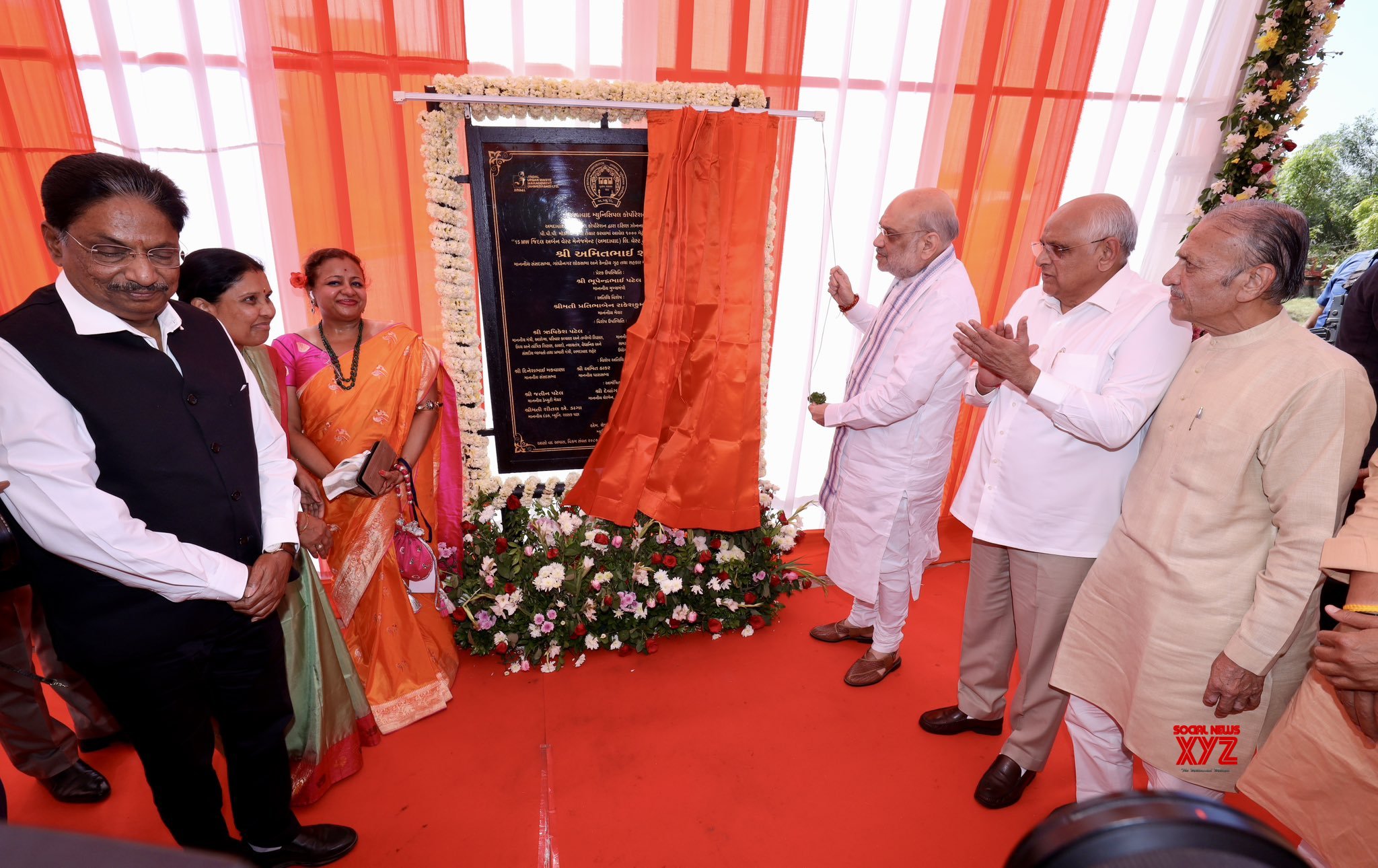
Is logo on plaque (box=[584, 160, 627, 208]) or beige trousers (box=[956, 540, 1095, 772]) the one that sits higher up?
logo on plaque (box=[584, 160, 627, 208])

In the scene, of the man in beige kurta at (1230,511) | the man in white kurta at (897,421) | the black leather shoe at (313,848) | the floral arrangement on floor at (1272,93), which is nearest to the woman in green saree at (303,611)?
the black leather shoe at (313,848)

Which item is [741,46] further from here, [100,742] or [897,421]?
[100,742]

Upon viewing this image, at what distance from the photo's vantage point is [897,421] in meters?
2.69

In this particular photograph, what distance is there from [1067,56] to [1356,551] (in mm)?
3308

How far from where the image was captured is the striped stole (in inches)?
104

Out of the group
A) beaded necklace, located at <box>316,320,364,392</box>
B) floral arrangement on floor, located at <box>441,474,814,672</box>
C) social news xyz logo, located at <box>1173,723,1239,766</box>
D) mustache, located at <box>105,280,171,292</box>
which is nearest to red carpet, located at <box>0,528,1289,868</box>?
floral arrangement on floor, located at <box>441,474,814,672</box>

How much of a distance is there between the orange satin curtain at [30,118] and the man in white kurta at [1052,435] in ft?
12.1

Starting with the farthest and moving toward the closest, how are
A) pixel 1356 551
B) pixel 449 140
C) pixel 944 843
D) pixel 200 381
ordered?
pixel 449 140 → pixel 944 843 → pixel 200 381 → pixel 1356 551

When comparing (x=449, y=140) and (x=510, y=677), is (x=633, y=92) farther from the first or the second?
(x=510, y=677)

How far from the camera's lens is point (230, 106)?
2848 millimetres

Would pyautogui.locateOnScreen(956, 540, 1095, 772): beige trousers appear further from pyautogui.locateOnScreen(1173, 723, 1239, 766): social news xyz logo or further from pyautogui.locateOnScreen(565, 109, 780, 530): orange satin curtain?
pyautogui.locateOnScreen(565, 109, 780, 530): orange satin curtain

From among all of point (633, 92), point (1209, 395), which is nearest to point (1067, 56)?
point (633, 92)

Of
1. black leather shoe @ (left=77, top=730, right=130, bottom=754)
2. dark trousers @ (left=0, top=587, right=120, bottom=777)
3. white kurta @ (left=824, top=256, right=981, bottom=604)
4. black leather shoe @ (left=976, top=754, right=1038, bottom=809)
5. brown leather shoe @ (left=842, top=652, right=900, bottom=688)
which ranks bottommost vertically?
black leather shoe @ (left=77, top=730, right=130, bottom=754)

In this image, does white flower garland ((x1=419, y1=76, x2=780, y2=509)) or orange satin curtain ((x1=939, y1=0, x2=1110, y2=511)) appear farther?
orange satin curtain ((x1=939, y1=0, x2=1110, y2=511))
